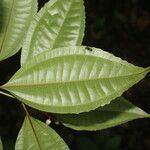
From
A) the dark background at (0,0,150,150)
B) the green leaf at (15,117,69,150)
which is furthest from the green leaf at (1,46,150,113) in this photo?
the dark background at (0,0,150,150)

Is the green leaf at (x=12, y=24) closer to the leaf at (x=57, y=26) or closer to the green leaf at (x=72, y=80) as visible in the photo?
the leaf at (x=57, y=26)

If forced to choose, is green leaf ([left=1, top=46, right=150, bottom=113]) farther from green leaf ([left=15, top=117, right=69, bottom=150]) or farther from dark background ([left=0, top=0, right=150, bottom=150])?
dark background ([left=0, top=0, right=150, bottom=150])

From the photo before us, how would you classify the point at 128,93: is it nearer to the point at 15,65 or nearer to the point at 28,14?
the point at 15,65

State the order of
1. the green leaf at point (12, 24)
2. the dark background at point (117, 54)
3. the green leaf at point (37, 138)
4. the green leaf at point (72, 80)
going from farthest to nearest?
the dark background at point (117, 54) < the green leaf at point (12, 24) < the green leaf at point (37, 138) < the green leaf at point (72, 80)

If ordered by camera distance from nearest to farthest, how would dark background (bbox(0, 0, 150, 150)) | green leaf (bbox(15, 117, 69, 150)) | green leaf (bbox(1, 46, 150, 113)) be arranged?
green leaf (bbox(1, 46, 150, 113)) < green leaf (bbox(15, 117, 69, 150)) < dark background (bbox(0, 0, 150, 150))

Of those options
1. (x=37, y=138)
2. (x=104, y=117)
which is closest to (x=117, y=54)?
(x=104, y=117)

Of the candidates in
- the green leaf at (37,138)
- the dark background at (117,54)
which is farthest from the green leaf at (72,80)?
the dark background at (117,54)
